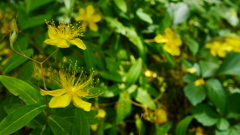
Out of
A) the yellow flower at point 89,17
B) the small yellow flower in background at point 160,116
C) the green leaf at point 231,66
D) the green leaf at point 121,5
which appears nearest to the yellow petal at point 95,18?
the yellow flower at point 89,17

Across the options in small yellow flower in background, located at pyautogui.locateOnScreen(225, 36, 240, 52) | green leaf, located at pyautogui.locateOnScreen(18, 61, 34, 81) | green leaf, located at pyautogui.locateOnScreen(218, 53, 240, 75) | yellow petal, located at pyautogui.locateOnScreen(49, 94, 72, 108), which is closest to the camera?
yellow petal, located at pyautogui.locateOnScreen(49, 94, 72, 108)

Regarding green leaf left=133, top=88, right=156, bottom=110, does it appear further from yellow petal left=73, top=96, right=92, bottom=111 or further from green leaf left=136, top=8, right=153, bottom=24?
yellow petal left=73, top=96, right=92, bottom=111

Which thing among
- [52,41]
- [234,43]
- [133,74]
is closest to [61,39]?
[52,41]

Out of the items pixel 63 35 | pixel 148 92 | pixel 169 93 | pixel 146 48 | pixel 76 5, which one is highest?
pixel 63 35

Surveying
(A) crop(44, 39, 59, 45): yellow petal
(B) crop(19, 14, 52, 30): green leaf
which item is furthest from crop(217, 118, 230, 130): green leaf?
(B) crop(19, 14, 52, 30): green leaf

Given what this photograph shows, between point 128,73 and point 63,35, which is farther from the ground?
point 63,35

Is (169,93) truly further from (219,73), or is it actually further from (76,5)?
(76,5)

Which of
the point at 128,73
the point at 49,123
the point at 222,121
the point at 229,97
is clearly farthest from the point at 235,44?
the point at 49,123
